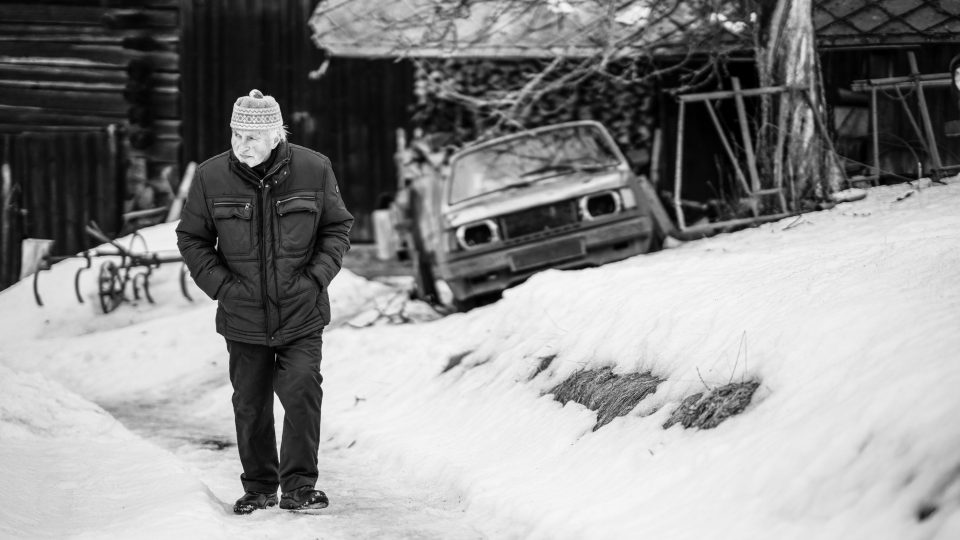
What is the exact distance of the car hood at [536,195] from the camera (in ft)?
37.7

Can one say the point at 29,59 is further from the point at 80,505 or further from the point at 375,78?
the point at 80,505

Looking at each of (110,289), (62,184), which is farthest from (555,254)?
(62,184)

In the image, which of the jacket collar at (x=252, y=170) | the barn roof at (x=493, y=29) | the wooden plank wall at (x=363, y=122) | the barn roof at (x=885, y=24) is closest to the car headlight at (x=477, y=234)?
the barn roof at (x=493, y=29)

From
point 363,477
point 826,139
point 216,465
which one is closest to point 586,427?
point 363,477

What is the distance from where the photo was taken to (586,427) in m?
6.32

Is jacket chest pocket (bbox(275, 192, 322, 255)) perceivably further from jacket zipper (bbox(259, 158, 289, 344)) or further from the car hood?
the car hood

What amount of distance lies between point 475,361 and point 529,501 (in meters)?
3.68

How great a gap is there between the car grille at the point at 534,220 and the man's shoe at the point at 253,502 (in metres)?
5.90

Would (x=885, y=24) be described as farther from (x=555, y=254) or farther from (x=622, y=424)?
Result: (x=622, y=424)

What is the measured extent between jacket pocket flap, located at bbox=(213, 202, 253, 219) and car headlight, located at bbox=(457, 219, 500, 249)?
586 centimetres

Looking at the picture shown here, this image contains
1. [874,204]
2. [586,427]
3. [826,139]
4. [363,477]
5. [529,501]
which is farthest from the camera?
[826,139]

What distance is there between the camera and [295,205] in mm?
5715

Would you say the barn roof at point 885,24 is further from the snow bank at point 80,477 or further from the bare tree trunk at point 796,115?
the snow bank at point 80,477

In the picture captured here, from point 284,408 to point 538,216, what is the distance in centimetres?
603
